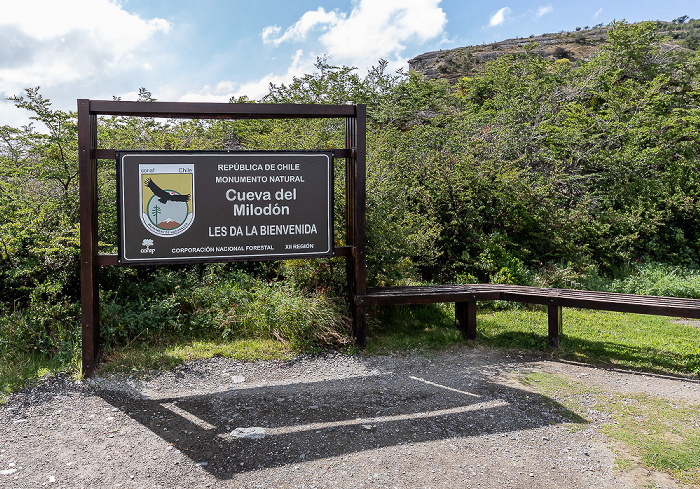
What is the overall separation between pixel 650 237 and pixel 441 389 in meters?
8.15

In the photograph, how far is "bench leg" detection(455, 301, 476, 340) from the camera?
242 inches

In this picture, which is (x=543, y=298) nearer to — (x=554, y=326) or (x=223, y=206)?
(x=554, y=326)

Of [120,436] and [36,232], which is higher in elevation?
[36,232]

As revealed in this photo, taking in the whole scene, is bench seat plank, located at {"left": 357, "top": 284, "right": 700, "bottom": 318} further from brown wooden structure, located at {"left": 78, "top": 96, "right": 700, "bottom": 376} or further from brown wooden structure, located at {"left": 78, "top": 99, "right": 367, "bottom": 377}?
brown wooden structure, located at {"left": 78, "top": 99, "right": 367, "bottom": 377}

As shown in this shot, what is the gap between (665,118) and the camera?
11.9m

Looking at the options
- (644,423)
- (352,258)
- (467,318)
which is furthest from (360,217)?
(644,423)

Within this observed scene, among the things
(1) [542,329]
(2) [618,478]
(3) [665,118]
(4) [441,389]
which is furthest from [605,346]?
(3) [665,118]

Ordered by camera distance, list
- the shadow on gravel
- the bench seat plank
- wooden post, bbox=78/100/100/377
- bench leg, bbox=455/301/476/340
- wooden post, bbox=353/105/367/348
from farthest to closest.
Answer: bench leg, bbox=455/301/476/340
wooden post, bbox=353/105/367/348
the bench seat plank
wooden post, bbox=78/100/100/377
the shadow on gravel

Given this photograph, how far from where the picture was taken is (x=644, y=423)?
3904 mm

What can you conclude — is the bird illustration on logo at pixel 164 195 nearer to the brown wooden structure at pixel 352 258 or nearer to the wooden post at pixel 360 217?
the brown wooden structure at pixel 352 258

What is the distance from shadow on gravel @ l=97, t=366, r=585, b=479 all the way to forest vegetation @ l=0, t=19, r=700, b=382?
119cm

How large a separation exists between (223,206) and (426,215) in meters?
4.09

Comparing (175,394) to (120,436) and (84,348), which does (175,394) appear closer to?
(120,436)

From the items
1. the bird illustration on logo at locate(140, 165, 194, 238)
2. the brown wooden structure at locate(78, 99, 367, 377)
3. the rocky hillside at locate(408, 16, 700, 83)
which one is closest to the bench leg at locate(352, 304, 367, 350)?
the brown wooden structure at locate(78, 99, 367, 377)
